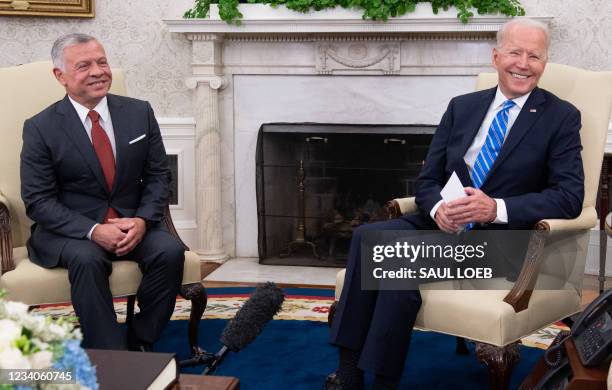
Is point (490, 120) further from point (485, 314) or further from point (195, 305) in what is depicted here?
point (195, 305)

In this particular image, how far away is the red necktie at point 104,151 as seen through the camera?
3170mm

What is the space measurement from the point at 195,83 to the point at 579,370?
348 cm

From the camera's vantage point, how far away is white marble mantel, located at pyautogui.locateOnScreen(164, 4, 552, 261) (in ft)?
16.0

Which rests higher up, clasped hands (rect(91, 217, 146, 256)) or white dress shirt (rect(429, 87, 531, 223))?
white dress shirt (rect(429, 87, 531, 223))

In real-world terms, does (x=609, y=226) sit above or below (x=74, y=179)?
below

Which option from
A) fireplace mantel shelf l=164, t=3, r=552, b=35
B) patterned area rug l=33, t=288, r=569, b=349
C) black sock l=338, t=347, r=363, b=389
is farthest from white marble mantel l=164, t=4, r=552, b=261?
black sock l=338, t=347, r=363, b=389

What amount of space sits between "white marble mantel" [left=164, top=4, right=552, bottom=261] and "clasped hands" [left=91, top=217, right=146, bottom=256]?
2.13 m

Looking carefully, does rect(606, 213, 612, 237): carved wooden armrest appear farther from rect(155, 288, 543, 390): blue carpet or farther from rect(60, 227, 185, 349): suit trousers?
rect(60, 227, 185, 349): suit trousers

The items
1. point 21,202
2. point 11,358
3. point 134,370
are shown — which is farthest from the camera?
point 21,202

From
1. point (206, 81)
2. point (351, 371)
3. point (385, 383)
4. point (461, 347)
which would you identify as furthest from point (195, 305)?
point (206, 81)

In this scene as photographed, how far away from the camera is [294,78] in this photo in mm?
5176

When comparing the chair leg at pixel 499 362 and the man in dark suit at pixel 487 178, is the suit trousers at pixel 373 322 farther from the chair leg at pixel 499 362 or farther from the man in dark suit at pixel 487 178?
the chair leg at pixel 499 362

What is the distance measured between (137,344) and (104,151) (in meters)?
0.78

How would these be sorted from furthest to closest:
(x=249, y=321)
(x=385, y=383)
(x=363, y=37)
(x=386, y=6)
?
1. (x=363, y=37)
2. (x=386, y=6)
3. (x=385, y=383)
4. (x=249, y=321)
